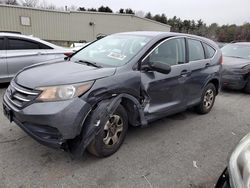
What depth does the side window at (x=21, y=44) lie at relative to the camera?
20.1 ft

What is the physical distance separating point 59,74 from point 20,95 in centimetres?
53

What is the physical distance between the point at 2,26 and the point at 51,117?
20.3 m

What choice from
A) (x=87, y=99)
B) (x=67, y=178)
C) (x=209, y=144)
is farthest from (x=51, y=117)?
(x=209, y=144)

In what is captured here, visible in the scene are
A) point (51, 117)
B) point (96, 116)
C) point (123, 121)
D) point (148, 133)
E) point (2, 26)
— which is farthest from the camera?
point (2, 26)

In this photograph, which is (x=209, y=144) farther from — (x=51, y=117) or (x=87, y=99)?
(x=51, y=117)

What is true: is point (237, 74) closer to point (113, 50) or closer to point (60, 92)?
point (113, 50)

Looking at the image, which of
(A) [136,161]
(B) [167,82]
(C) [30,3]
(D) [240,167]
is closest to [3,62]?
(B) [167,82]

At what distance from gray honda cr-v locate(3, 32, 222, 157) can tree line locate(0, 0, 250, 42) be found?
32757 millimetres

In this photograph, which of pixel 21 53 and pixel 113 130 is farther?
pixel 21 53

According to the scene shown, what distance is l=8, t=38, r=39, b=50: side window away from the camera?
20.1ft

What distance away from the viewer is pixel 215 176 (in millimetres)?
3023

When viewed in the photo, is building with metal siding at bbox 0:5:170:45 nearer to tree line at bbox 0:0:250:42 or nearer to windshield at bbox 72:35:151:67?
tree line at bbox 0:0:250:42

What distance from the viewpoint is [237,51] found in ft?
27.5

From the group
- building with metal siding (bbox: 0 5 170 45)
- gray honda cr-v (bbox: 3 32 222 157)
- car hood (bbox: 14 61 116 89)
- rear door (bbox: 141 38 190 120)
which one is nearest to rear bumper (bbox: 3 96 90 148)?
gray honda cr-v (bbox: 3 32 222 157)
